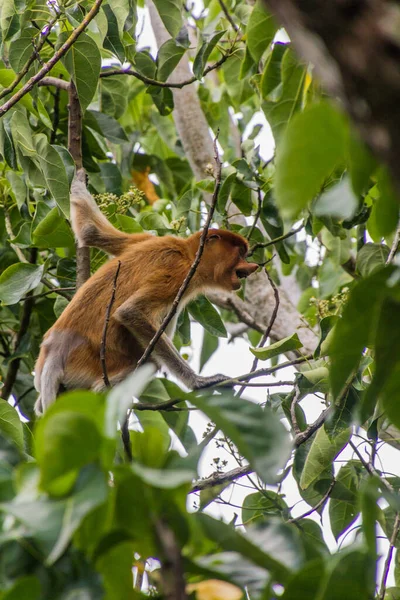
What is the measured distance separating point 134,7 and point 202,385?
203 centimetres

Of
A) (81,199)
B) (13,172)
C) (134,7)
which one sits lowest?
(81,199)

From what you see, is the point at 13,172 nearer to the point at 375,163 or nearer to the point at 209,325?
the point at 209,325

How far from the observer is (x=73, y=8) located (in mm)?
3465

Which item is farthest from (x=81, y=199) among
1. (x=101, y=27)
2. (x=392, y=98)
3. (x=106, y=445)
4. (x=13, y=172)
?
(x=392, y=98)

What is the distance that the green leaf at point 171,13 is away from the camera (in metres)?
3.89

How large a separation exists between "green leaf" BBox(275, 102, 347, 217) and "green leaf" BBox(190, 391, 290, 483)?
353 mm

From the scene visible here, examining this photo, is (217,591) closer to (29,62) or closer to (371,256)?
(29,62)

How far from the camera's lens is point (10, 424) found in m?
2.97

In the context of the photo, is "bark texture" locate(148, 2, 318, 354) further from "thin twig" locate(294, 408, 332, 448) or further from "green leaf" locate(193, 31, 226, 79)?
"thin twig" locate(294, 408, 332, 448)

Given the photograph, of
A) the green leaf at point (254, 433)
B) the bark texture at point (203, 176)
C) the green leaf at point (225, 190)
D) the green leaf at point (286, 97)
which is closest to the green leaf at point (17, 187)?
the green leaf at point (225, 190)

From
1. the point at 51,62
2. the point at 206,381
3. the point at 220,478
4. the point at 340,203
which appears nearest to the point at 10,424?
the point at 220,478

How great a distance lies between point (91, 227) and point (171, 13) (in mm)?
1245

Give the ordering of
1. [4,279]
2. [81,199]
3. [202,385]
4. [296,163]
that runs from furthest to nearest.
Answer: [81,199] < [202,385] < [4,279] < [296,163]

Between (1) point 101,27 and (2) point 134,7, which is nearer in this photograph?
(1) point 101,27
